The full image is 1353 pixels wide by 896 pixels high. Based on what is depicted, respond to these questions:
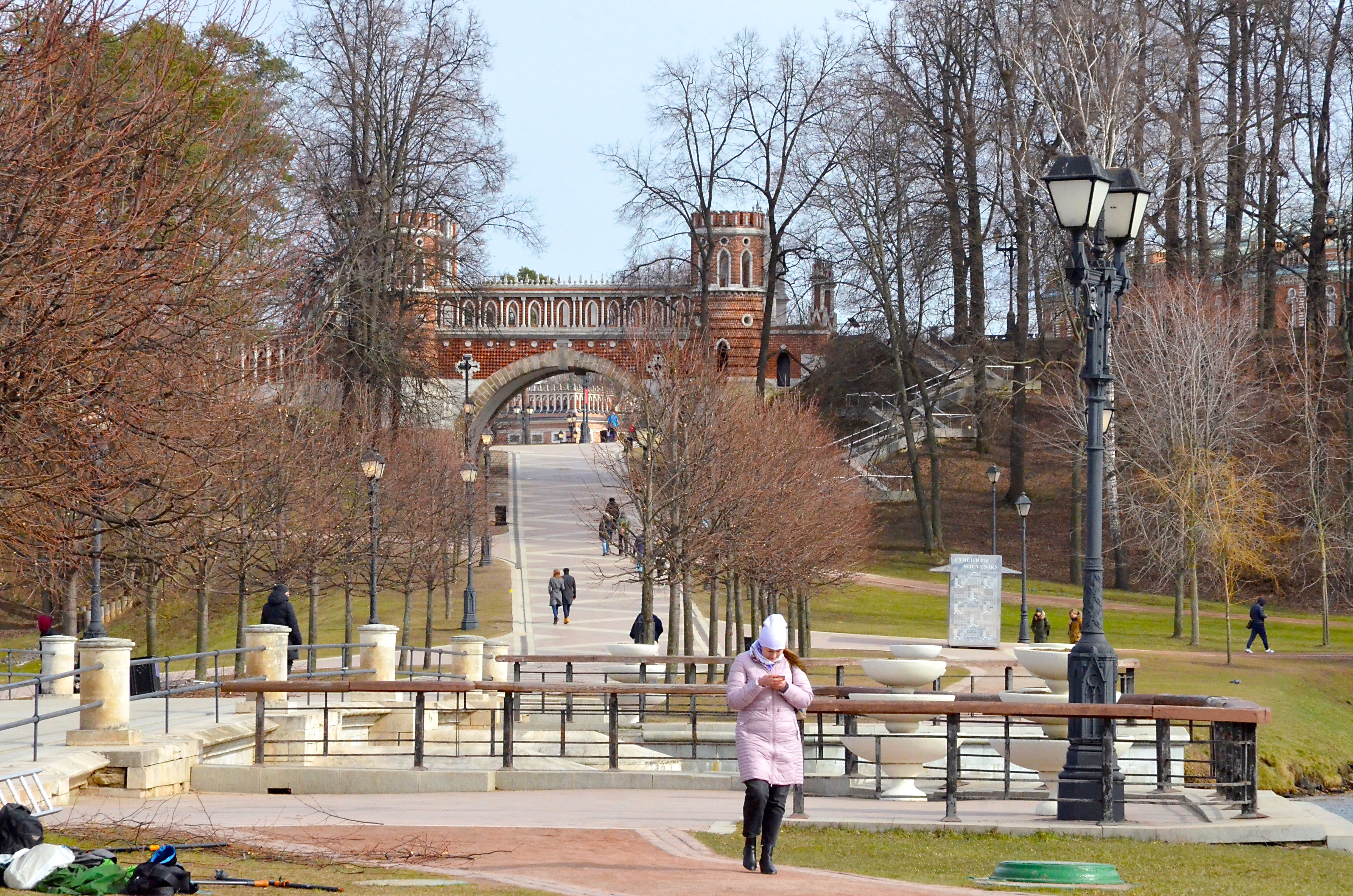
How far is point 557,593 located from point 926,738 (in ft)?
85.3

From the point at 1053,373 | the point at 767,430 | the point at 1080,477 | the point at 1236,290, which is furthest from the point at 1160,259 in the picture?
the point at 767,430

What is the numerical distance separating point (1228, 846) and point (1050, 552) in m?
36.7

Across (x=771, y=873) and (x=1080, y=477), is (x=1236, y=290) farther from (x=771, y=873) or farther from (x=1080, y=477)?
(x=771, y=873)

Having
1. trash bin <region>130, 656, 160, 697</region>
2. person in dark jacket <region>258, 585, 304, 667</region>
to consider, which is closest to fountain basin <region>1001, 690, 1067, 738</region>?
person in dark jacket <region>258, 585, 304, 667</region>

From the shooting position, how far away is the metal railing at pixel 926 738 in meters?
11.9

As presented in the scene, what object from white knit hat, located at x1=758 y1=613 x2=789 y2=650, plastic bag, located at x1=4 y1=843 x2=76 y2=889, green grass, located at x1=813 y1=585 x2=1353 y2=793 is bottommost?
green grass, located at x1=813 y1=585 x2=1353 y2=793

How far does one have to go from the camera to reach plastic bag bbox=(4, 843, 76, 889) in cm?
851

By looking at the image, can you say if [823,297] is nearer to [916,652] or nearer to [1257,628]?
[1257,628]

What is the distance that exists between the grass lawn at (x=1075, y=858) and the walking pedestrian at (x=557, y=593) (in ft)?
88.1

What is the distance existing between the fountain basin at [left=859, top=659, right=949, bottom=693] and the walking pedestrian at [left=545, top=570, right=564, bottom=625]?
64.9 feet

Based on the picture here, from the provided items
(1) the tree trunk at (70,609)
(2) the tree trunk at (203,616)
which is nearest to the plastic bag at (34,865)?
(2) the tree trunk at (203,616)

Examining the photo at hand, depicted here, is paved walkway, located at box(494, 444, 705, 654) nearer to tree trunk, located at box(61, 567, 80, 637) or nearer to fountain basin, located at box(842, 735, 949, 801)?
tree trunk, located at box(61, 567, 80, 637)

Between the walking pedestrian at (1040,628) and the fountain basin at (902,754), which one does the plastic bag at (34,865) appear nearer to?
the fountain basin at (902,754)

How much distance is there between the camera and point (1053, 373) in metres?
46.1
